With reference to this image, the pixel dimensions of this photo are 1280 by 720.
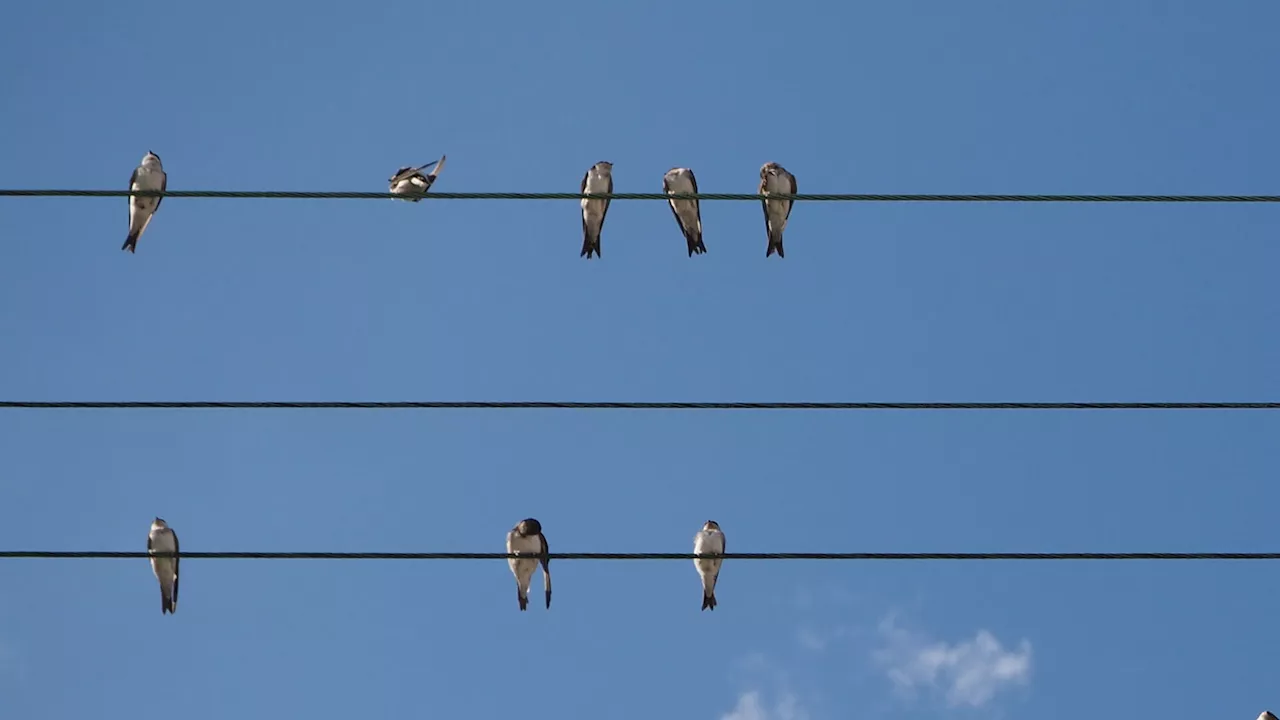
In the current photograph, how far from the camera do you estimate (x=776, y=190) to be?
15.3m

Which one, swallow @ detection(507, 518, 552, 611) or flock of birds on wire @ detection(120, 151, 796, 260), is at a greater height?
flock of birds on wire @ detection(120, 151, 796, 260)

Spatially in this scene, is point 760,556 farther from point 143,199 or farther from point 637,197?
point 143,199

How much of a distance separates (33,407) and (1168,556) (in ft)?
15.2

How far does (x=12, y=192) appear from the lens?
778 cm

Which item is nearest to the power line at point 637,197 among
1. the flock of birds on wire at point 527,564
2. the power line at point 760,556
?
the power line at point 760,556

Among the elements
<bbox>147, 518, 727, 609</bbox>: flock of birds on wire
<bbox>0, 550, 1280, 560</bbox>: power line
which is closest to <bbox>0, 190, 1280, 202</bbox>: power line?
<bbox>0, 550, 1280, 560</bbox>: power line

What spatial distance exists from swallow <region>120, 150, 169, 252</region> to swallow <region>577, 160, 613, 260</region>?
3.35 metres

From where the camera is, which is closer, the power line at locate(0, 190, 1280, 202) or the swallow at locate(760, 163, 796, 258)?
the power line at locate(0, 190, 1280, 202)

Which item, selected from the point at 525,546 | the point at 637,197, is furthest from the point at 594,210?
the point at 637,197

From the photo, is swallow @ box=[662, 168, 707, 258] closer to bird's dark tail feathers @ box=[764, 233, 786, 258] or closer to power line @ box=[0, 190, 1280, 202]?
bird's dark tail feathers @ box=[764, 233, 786, 258]

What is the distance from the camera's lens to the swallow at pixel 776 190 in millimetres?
15031

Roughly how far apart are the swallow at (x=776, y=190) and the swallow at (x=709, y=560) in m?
2.49

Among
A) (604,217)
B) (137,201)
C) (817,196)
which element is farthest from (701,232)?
(817,196)

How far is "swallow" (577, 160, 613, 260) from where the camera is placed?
575 inches
